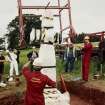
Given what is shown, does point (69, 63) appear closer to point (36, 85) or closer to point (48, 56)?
point (48, 56)

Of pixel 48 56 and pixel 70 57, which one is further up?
pixel 48 56

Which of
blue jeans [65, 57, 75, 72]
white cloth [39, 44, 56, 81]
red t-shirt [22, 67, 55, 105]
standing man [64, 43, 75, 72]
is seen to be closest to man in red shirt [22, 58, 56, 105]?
red t-shirt [22, 67, 55, 105]

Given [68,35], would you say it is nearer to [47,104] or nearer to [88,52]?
[88,52]

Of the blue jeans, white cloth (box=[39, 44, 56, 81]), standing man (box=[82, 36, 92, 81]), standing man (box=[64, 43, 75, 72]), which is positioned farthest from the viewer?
the blue jeans

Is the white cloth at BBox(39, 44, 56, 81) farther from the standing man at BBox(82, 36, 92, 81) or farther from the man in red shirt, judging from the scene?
the standing man at BBox(82, 36, 92, 81)

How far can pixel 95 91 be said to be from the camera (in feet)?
63.6

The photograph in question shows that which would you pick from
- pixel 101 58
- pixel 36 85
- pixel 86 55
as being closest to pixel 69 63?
pixel 101 58

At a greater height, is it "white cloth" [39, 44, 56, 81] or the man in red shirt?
"white cloth" [39, 44, 56, 81]

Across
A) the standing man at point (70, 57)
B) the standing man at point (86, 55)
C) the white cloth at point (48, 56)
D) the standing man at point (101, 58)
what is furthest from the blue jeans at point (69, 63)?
the white cloth at point (48, 56)

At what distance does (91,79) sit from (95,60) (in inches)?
213

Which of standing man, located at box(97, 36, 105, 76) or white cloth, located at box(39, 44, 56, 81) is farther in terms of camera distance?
standing man, located at box(97, 36, 105, 76)

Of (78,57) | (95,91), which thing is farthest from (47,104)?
(78,57)

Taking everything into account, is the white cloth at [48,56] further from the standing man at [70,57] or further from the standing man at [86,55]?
the standing man at [70,57]

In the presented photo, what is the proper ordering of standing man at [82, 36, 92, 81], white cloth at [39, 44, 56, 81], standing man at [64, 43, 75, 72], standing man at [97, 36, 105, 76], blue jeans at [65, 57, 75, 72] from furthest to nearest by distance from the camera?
blue jeans at [65, 57, 75, 72]
standing man at [64, 43, 75, 72]
standing man at [97, 36, 105, 76]
standing man at [82, 36, 92, 81]
white cloth at [39, 44, 56, 81]
